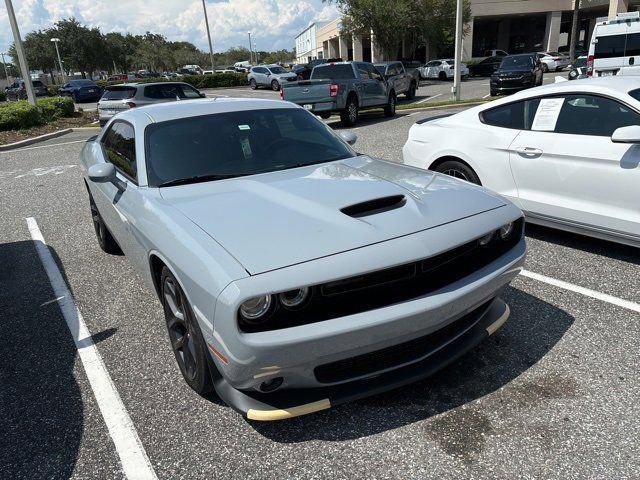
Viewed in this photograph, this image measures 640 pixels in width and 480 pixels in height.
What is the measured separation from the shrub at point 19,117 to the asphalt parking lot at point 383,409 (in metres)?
14.6

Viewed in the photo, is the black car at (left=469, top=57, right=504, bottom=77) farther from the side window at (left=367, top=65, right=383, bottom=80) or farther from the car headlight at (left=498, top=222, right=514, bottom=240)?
the car headlight at (left=498, top=222, right=514, bottom=240)

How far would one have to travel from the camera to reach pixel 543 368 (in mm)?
2953

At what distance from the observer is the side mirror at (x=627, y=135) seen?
3.85m

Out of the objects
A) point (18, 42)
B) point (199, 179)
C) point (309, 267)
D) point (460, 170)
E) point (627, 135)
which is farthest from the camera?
point (18, 42)

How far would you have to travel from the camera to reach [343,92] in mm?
13562

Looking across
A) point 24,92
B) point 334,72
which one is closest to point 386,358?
point 334,72

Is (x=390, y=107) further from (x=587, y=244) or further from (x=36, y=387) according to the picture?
(x=36, y=387)

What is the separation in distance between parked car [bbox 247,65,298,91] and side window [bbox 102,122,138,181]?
28300 mm

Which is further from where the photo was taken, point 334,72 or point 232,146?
point 334,72

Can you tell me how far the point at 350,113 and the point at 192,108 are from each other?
10.6 m

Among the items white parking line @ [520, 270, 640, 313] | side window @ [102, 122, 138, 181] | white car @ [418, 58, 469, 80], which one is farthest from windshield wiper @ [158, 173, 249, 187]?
white car @ [418, 58, 469, 80]

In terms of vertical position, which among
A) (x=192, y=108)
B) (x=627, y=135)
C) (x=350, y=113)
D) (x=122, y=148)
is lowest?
(x=350, y=113)

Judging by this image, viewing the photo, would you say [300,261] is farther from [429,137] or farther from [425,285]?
[429,137]

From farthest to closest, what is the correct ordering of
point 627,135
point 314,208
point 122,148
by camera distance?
point 122,148, point 627,135, point 314,208
